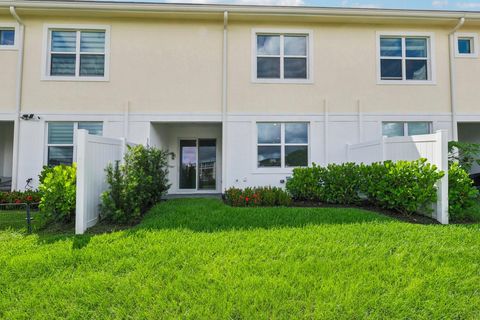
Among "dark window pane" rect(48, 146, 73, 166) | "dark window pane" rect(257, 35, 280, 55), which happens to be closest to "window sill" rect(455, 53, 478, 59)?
"dark window pane" rect(257, 35, 280, 55)

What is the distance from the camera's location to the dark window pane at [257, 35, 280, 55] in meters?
9.21

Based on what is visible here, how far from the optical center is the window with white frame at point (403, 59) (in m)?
9.39

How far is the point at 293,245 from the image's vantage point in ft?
13.6

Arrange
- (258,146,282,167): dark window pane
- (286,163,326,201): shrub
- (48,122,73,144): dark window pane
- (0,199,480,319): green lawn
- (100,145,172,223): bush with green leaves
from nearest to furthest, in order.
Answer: (0,199,480,319): green lawn
(100,145,172,223): bush with green leaves
(286,163,326,201): shrub
(48,122,73,144): dark window pane
(258,146,282,167): dark window pane

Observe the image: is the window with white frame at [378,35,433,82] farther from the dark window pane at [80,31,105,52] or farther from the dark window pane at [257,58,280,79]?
the dark window pane at [80,31,105,52]

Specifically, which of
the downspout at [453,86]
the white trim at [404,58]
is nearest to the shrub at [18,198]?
the white trim at [404,58]

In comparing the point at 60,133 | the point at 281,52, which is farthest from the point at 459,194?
the point at 60,133

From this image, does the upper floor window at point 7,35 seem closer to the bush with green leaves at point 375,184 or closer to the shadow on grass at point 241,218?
the shadow on grass at point 241,218

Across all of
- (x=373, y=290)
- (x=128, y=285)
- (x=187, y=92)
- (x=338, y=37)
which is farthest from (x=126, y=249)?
(x=338, y=37)

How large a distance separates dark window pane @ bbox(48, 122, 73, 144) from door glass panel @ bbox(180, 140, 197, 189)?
406 centimetres

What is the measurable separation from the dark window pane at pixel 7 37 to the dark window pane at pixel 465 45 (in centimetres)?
1523

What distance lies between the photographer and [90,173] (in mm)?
5402

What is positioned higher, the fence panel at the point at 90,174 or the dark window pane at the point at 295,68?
the dark window pane at the point at 295,68

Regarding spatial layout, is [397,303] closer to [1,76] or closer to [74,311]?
[74,311]
